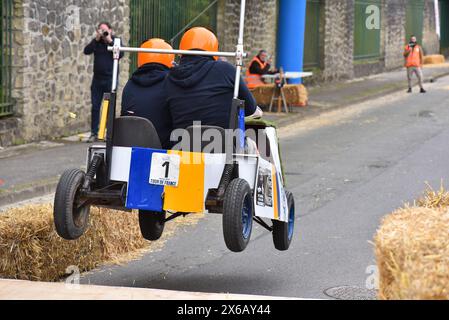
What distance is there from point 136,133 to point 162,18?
14.3m

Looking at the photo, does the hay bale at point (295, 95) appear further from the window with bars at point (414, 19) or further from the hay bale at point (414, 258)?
the window with bars at point (414, 19)

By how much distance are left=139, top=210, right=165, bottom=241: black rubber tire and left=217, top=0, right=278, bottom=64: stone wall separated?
16.6m

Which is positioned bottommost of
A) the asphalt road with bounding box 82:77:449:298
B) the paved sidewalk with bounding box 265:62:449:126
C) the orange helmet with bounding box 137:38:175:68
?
the asphalt road with bounding box 82:77:449:298

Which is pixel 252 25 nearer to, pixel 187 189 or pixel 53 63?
pixel 53 63

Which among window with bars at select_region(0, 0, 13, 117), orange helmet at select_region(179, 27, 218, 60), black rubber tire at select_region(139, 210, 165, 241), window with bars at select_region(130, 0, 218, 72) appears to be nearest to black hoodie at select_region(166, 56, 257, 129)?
orange helmet at select_region(179, 27, 218, 60)

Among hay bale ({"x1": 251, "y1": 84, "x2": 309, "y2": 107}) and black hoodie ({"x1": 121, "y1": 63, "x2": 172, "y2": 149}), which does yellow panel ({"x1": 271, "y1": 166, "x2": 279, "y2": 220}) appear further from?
hay bale ({"x1": 251, "y1": 84, "x2": 309, "y2": 107})

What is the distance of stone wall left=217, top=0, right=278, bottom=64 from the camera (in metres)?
25.3

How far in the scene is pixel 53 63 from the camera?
17.8 m

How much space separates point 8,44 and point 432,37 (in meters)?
35.4

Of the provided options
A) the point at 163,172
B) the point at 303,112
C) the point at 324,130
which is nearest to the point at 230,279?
the point at 163,172

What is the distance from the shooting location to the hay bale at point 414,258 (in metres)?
5.18

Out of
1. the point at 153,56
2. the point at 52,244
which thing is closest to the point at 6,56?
the point at 52,244

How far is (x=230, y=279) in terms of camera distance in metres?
9.20

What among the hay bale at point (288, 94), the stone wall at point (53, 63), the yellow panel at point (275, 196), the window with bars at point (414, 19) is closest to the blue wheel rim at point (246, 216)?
the yellow panel at point (275, 196)
